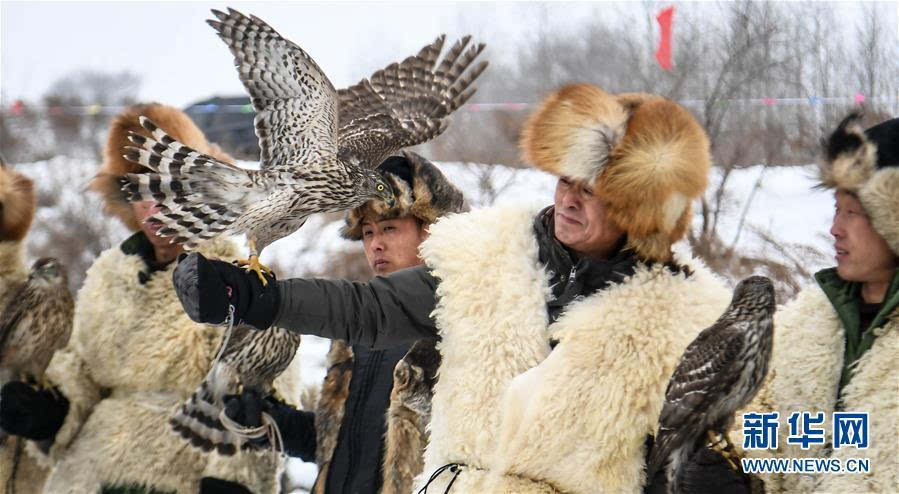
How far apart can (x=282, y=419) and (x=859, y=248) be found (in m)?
1.64

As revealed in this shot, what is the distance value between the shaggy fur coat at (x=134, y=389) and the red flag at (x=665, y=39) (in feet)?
10.8

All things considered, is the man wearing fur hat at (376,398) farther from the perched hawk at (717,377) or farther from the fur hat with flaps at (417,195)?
the perched hawk at (717,377)

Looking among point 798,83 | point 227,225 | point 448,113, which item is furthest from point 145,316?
point 798,83

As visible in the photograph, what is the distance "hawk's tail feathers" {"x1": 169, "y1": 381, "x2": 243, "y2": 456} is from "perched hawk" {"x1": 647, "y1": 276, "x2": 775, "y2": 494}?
131 centimetres

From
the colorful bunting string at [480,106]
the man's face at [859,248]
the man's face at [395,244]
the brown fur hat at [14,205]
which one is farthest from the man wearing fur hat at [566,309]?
the colorful bunting string at [480,106]

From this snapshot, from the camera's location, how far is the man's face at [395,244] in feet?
8.84

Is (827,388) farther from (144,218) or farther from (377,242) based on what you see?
(144,218)

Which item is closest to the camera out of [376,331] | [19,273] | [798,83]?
[376,331]

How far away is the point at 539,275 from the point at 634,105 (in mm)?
408

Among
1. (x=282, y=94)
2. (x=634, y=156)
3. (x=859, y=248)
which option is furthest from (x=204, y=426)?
(x=859, y=248)

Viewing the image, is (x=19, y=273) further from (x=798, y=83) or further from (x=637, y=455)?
(x=798, y=83)

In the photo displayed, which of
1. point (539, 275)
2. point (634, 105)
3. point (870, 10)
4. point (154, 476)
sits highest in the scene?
point (870, 10)

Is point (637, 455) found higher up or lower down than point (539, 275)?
lower down

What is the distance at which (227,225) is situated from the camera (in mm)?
2250
